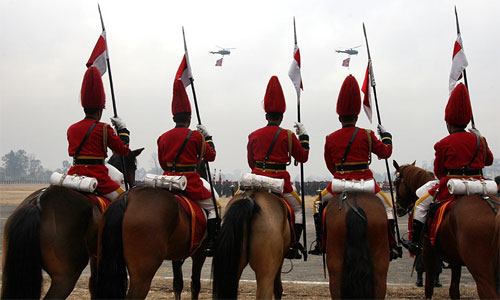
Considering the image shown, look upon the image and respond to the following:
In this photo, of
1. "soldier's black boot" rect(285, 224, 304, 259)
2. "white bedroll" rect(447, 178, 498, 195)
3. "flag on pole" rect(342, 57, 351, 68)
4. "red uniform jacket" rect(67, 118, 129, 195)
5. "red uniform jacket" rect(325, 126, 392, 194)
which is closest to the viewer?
"white bedroll" rect(447, 178, 498, 195)

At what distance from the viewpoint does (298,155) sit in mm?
7770

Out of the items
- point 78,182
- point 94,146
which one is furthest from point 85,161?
point 78,182

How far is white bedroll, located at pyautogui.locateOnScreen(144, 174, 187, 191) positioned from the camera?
23.3 feet

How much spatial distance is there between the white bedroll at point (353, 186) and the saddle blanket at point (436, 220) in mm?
1021

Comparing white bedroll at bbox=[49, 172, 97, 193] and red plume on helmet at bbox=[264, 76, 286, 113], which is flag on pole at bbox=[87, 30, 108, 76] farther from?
red plume on helmet at bbox=[264, 76, 286, 113]

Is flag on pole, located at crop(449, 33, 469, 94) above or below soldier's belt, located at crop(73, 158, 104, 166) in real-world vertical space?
above

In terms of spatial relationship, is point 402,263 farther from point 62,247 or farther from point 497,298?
point 62,247

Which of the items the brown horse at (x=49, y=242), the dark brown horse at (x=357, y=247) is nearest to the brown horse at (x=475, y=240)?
the dark brown horse at (x=357, y=247)

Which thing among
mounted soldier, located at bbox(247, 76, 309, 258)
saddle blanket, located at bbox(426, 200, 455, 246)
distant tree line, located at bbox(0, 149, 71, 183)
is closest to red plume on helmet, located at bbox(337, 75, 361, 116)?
mounted soldier, located at bbox(247, 76, 309, 258)

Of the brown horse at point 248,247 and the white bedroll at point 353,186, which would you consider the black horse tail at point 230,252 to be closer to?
the brown horse at point 248,247

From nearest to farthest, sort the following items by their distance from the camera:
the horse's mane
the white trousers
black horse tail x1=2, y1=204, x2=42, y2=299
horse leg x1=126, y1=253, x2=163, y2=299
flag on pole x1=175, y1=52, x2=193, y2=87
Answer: black horse tail x1=2, y1=204, x2=42, y2=299 < horse leg x1=126, y1=253, x2=163, y2=299 < the white trousers < flag on pole x1=175, y1=52, x2=193, y2=87 < the horse's mane

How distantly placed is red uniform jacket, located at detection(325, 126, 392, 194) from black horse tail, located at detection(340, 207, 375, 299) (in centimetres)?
106

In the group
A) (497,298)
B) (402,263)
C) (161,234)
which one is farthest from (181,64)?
(402,263)

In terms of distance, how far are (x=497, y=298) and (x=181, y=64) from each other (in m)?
6.18
